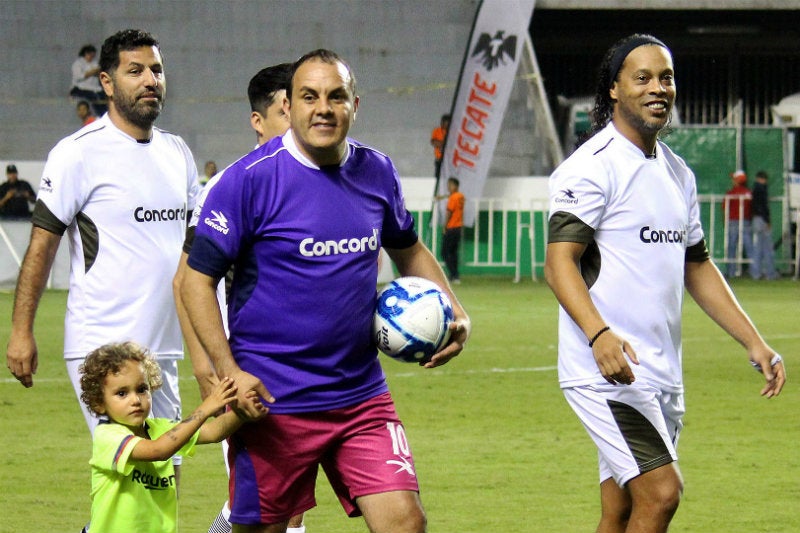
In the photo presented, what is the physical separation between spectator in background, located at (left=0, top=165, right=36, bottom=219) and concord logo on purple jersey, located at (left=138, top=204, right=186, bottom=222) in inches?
721

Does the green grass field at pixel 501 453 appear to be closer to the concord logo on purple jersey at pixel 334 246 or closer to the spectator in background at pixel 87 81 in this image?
the concord logo on purple jersey at pixel 334 246

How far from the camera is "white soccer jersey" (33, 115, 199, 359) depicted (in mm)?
6203

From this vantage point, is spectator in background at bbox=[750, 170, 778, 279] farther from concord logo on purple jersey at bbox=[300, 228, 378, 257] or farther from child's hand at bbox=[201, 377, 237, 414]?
child's hand at bbox=[201, 377, 237, 414]

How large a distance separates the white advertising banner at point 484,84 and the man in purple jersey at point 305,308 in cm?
2123

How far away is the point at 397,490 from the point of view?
16.7 ft

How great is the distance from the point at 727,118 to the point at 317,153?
98.5ft

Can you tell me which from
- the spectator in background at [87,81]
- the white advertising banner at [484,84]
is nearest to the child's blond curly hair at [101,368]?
the white advertising banner at [484,84]

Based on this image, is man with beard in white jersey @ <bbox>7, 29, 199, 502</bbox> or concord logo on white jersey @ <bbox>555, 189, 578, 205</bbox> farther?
man with beard in white jersey @ <bbox>7, 29, 199, 502</bbox>

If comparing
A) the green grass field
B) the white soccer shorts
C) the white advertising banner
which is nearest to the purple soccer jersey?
the white soccer shorts

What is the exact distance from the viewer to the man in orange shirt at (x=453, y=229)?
25.7m

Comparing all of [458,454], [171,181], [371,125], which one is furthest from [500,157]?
[171,181]

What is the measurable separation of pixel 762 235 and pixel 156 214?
22017 mm

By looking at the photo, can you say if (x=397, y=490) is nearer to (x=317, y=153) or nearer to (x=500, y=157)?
(x=317, y=153)

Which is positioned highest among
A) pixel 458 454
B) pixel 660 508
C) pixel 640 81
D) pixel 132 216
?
pixel 640 81
